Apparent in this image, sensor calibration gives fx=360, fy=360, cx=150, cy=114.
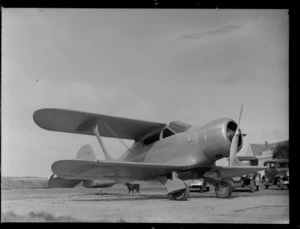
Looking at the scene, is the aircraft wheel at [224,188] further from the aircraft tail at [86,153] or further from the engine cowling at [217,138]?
the aircraft tail at [86,153]

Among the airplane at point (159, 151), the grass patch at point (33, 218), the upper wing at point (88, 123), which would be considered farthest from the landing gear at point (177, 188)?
the grass patch at point (33, 218)

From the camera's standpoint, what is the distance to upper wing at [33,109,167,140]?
11.2 metres

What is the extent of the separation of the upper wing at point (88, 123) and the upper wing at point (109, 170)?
1453mm

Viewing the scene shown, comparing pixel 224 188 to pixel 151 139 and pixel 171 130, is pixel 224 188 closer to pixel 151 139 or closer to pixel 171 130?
pixel 171 130

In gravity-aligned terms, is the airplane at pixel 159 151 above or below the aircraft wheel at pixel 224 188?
above

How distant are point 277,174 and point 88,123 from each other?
11919 mm

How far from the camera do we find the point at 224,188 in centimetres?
1114

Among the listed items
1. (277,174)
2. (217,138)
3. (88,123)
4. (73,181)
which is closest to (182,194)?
(217,138)

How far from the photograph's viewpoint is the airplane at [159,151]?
33.2ft

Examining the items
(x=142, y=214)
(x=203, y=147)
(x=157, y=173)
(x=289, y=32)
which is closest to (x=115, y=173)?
(x=157, y=173)

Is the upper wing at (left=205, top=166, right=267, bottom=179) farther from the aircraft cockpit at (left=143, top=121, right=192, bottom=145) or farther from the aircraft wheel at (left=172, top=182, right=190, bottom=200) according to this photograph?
the aircraft wheel at (left=172, top=182, right=190, bottom=200)
